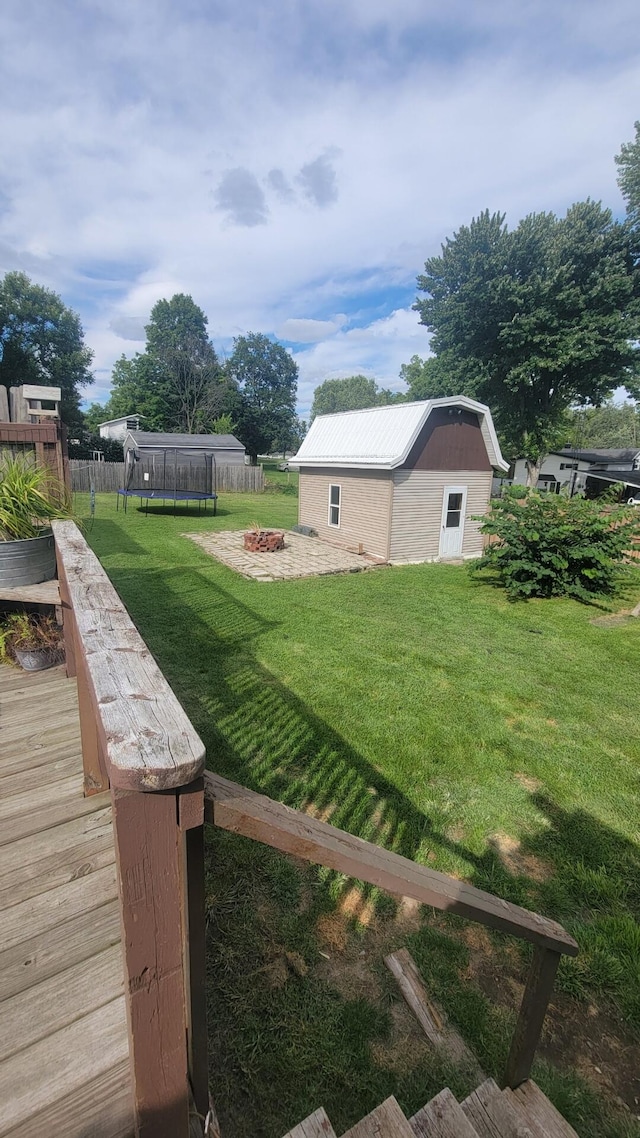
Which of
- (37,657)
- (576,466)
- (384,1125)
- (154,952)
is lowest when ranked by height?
(384,1125)

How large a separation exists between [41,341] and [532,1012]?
1996 inches

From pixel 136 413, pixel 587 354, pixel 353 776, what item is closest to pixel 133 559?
pixel 353 776

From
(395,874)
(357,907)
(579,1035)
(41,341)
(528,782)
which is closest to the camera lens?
(395,874)

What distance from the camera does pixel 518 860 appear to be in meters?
2.94

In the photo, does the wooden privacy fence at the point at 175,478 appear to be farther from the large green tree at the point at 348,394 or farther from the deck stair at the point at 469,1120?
the large green tree at the point at 348,394

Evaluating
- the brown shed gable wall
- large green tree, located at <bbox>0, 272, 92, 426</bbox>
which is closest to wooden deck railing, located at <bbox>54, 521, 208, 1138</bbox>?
the brown shed gable wall

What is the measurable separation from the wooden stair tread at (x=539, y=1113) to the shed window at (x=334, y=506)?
12354 mm

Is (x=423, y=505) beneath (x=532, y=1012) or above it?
above

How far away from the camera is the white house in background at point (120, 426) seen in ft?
150

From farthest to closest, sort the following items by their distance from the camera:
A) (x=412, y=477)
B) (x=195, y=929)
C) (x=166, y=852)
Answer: (x=412, y=477), (x=195, y=929), (x=166, y=852)

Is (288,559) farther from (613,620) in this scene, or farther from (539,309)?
(539,309)

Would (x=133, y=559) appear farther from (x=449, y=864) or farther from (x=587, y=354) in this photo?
(x=587, y=354)

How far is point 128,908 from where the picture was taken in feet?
2.33

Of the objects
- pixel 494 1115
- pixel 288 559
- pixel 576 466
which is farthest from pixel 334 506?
pixel 576 466
